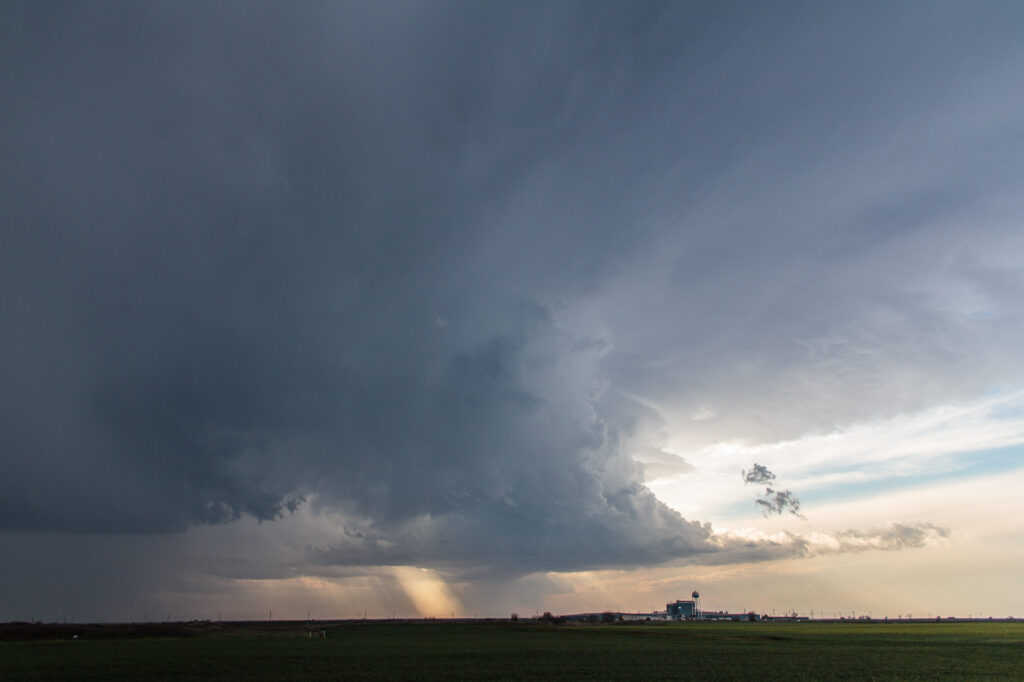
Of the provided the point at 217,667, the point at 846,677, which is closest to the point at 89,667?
the point at 217,667

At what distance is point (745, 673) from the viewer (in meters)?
79.2

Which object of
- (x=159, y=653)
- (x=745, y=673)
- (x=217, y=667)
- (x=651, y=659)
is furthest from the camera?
(x=159, y=653)

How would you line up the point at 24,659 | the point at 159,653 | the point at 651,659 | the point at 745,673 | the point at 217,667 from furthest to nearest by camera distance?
the point at 159,653
the point at 24,659
the point at 651,659
the point at 217,667
the point at 745,673

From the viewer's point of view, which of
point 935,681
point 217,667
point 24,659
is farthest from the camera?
point 24,659

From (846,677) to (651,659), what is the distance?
31.4 metres

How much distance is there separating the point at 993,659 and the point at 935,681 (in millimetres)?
41445

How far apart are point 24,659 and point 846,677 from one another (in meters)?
128

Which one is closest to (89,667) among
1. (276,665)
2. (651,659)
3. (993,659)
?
(276,665)

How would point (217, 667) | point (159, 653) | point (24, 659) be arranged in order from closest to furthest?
point (217, 667), point (24, 659), point (159, 653)

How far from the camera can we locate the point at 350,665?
90.4 m

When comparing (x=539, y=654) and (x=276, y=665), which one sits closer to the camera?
(x=276, y=665)

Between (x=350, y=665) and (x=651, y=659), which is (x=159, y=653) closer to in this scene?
(x=350, y=665)

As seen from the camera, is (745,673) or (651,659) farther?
(651,659)

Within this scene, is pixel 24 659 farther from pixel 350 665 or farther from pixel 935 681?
pixel 935 681
